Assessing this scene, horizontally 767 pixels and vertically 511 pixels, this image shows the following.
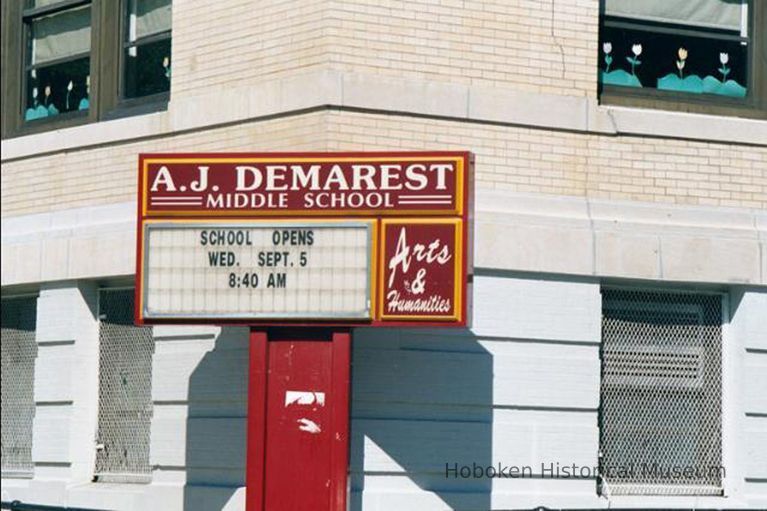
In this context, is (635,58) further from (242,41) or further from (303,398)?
(303,398)

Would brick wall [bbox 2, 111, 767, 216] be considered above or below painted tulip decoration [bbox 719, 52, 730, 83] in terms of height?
below

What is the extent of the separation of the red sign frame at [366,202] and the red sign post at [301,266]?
0.03 ft

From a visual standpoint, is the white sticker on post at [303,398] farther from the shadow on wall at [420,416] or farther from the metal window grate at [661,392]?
the metal window grate at [661,392]

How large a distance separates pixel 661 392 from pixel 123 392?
203 inches

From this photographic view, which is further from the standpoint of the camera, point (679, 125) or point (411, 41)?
point (679, 125)

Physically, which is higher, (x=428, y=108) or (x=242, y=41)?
(x=242, y=41)

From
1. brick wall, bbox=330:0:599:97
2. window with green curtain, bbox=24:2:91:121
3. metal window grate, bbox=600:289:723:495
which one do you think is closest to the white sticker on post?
brick wall, bbox=330:0:599:97

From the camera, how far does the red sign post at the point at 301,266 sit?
14.8 m

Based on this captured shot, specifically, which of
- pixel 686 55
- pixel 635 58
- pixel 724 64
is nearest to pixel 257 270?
pixel 635 58

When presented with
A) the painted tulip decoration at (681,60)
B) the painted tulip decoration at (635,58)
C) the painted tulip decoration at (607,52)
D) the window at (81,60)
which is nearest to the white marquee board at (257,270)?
the window at (81,60)

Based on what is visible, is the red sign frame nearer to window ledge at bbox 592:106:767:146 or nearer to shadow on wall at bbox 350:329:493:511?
shadow on wall at bbox 350:329:493:511

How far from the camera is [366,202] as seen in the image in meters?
14.9

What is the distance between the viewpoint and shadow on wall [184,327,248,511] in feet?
53.1

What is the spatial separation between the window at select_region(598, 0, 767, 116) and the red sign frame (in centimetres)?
283
